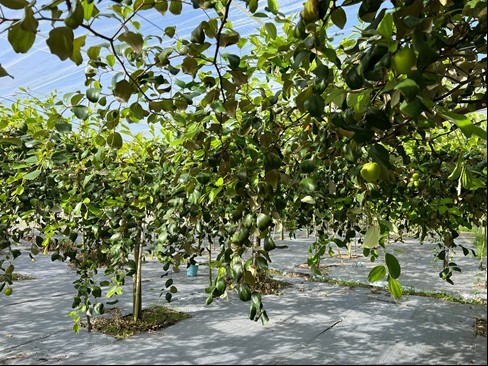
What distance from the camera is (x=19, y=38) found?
1.82 ft

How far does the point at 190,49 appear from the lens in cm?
88

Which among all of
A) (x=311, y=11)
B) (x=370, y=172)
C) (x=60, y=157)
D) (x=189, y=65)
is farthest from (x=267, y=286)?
(x=311, y=11)

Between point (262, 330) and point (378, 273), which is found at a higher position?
point (378, 273)

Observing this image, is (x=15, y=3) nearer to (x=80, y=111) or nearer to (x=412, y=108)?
(x=80, y=111)

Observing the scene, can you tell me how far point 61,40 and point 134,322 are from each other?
3.66 meters

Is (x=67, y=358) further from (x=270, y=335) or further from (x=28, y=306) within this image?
(x=28, y=306)

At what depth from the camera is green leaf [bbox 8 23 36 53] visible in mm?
544

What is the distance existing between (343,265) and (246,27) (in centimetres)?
508

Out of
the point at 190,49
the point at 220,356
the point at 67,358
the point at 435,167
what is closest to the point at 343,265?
the point at 220,356

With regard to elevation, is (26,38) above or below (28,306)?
above

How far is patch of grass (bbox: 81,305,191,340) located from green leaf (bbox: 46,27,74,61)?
3.30 m

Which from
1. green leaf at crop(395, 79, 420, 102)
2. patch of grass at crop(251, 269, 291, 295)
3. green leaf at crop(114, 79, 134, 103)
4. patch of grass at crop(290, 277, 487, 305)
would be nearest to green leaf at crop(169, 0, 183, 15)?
green leaf at crop(114, 79, 134, 103)

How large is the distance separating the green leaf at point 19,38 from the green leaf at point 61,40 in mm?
38

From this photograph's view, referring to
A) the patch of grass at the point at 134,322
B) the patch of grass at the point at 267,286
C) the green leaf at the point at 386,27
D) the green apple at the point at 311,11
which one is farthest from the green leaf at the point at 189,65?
the patch of grass at the point at 267,286
